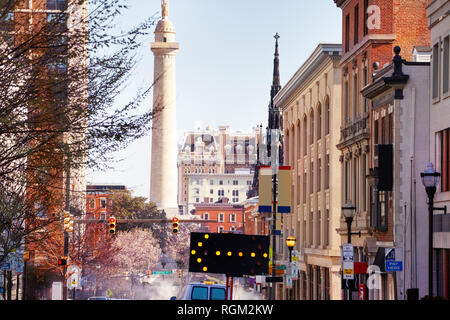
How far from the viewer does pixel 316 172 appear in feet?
236

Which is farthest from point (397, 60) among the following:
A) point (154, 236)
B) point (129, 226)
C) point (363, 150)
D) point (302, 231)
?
point (154, 236)

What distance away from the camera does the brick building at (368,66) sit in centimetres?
5244

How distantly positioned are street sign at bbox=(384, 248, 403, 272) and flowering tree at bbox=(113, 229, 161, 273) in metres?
88.6

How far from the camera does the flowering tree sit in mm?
139625

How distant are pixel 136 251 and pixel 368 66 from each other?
95317 mm

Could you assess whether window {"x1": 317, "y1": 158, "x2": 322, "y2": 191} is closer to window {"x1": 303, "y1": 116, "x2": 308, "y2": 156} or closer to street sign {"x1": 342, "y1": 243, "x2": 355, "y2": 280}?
window {"x1": 303, "y1": 116, "x2": 308, "y2": 156}

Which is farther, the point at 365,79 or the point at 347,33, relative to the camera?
the point at 347,33

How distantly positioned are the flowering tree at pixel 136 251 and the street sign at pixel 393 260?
8862 centimetres

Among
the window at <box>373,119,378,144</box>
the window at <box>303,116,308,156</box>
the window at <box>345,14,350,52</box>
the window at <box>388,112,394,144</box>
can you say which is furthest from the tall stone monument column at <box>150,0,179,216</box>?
the window at <box>388,112,394,144</box>

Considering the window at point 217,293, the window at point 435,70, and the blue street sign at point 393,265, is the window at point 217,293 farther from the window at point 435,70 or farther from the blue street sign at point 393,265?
the window at point 435,70

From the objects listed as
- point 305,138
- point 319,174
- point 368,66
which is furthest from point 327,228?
point 368,66

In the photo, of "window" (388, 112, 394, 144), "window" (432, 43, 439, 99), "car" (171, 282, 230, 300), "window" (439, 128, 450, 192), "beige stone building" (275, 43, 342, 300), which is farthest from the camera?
"beige stone building" (275, 43, 342, 300)

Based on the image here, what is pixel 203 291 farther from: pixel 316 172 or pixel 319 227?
pixel 316 172
